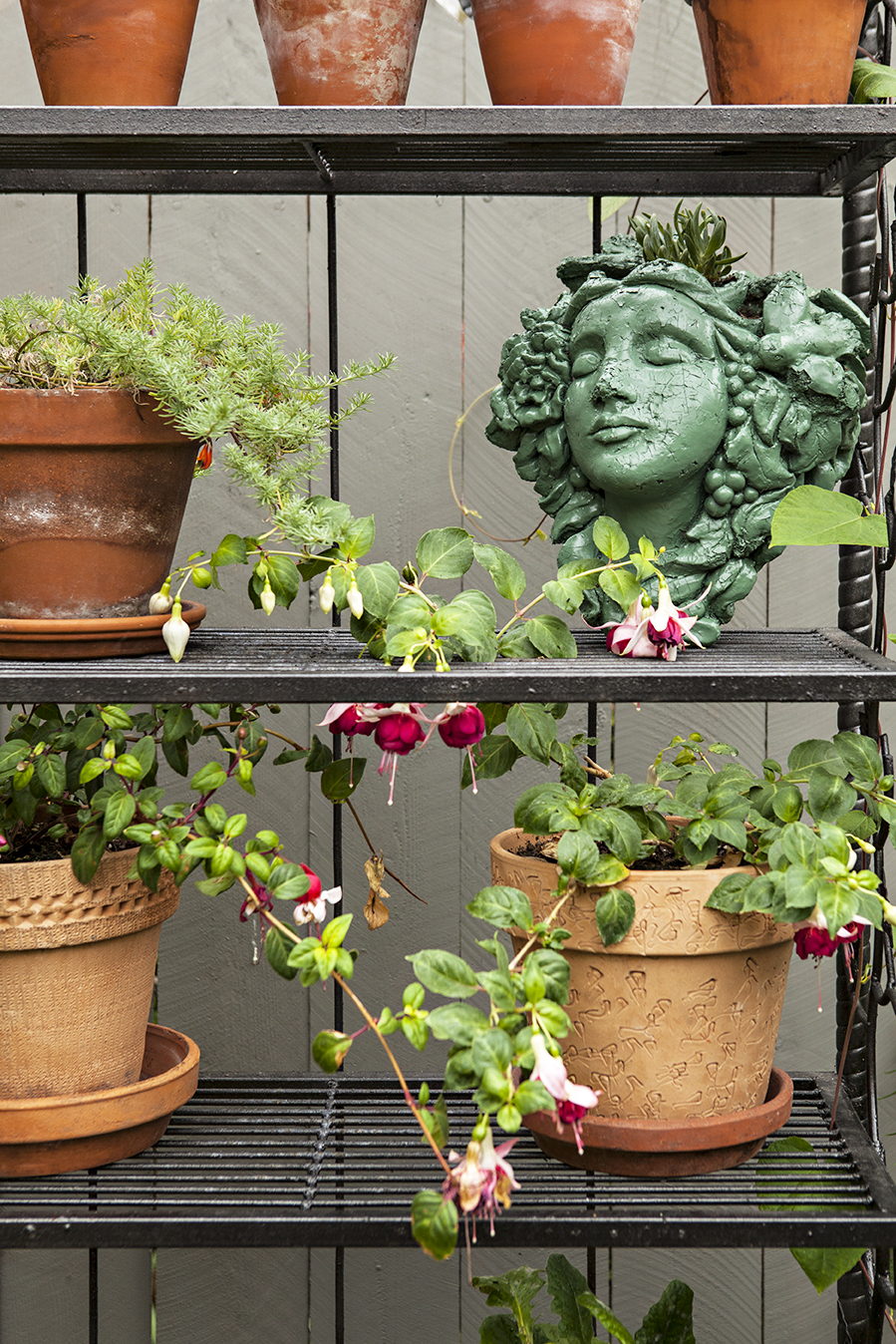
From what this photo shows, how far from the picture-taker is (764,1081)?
108cm

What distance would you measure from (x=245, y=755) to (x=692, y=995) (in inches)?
17.8

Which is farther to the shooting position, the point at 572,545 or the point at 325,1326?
the point at 325,1326

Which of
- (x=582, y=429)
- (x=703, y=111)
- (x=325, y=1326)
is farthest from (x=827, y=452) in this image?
(x=325, y=1326)

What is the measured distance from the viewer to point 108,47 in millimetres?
1026

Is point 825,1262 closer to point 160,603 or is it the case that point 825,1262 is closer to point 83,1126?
point 83,1126

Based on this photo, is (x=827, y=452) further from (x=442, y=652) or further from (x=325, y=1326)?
(x=325, y=1326)

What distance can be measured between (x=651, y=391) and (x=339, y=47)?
396 mm

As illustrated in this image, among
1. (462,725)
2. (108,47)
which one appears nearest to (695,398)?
(462,725)

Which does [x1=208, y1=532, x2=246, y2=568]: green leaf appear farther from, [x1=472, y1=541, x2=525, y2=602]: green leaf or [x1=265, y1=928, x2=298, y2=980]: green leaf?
[x1=265, y1=928, x2=298, y2=980]: green leaf

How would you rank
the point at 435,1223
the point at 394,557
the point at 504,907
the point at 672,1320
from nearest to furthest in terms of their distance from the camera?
1. the point at 435,1223
2. the point at 504,907
3. the point at 672,1320
4. the point at 394,557

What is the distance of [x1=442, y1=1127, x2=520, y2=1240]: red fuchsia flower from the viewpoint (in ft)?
2.92

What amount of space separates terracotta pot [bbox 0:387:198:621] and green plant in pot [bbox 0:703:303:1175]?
4.5 inches

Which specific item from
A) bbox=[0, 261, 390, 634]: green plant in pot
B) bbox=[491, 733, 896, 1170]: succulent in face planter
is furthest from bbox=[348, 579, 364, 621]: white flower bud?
bbox=[491, 733, 896, 1170]: succulent in face planter

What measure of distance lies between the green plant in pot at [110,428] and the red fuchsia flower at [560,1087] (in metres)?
0.51
